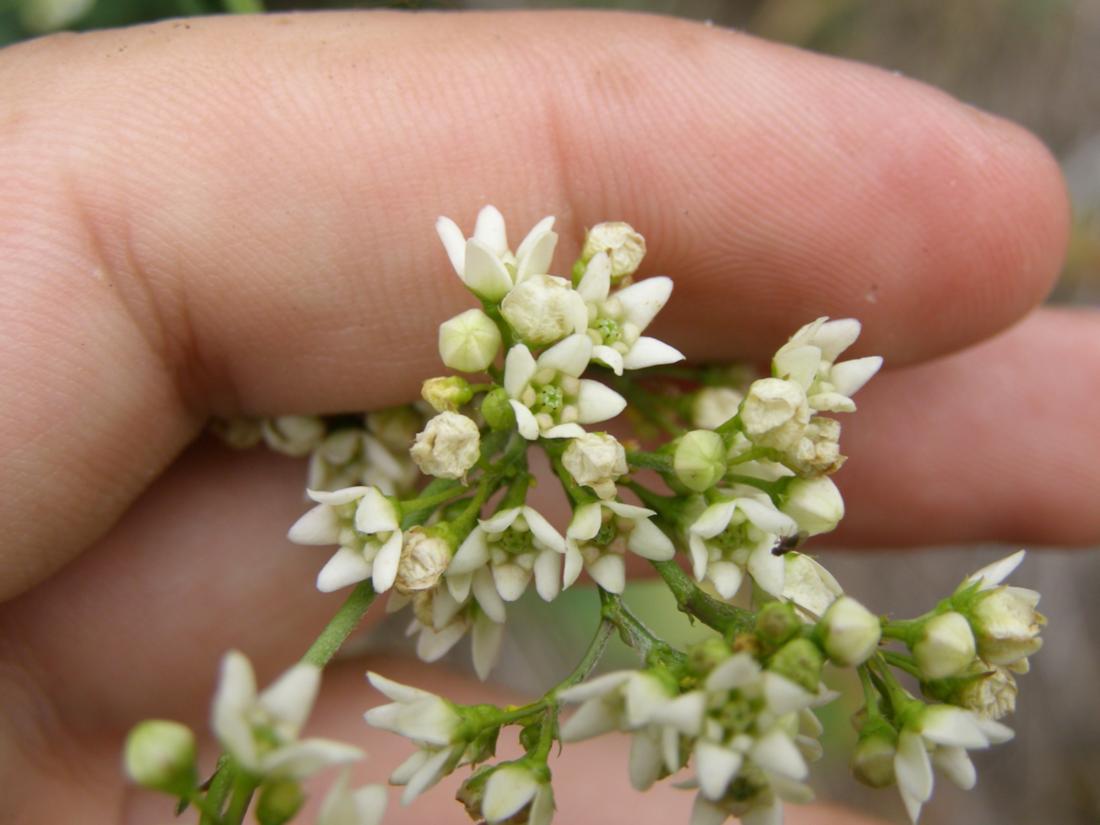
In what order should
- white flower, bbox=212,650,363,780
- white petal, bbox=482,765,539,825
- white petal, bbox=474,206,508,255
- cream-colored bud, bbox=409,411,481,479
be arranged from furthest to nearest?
white petal, bbox=474,206,508,255 < cream-colored bud, bbox=409,411,481,479 < white petal, bbox=482,765,539,825 < white flower, bbox=212,650,363,780

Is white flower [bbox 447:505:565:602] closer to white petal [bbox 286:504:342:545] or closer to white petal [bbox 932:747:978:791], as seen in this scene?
white petal [bbox 286:504:342:545]

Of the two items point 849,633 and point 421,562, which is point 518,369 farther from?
point 849,633

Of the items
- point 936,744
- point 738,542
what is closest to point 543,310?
point 738,542

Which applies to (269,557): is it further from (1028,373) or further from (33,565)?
(1028,373)

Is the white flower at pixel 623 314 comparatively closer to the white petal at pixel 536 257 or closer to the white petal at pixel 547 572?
the white petal at pixel 536 257

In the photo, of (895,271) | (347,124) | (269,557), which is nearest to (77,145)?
(347,124)

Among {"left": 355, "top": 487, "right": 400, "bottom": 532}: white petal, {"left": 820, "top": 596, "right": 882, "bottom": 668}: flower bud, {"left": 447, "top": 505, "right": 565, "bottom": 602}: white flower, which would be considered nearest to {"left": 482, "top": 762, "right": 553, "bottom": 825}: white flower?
{"left": 447, "top": 505, "right": 565, "bottom": 602}: white flower
